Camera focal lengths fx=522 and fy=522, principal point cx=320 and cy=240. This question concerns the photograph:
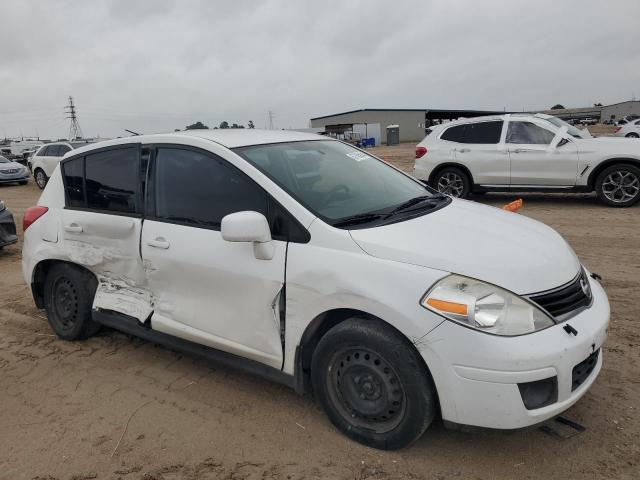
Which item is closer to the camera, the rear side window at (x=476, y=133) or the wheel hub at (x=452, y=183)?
the rear side window at (x=476, y=133)

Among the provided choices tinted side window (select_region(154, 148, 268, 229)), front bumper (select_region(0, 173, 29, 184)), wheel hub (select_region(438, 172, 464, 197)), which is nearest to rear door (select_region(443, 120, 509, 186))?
wheel hub (select_region(438, 172, 464, 197))

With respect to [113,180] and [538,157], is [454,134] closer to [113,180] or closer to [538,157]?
[538,157]

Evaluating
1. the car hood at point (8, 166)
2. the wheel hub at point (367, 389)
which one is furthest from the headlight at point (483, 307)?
the car hood at point (8, 166)

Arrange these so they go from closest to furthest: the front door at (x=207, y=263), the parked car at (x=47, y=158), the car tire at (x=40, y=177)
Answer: the front door at (x=207, y=263) < the parked car at (x=47, y=158) < the car tire at (x=40, y=177)

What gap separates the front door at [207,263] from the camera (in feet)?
9.94

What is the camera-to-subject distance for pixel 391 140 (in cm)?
4944

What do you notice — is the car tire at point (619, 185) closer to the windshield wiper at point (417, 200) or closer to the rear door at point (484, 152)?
the rear door at point (484, 152)

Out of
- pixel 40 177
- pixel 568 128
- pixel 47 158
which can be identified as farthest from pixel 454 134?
pixel 40 177

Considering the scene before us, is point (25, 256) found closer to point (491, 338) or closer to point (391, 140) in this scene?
point (491, 338)

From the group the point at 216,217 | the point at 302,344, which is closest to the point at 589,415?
the point at 302,344

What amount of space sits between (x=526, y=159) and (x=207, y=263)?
8.24m

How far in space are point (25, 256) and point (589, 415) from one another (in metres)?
4.53

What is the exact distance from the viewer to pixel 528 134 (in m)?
9.97

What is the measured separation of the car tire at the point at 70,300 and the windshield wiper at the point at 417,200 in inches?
98.6
